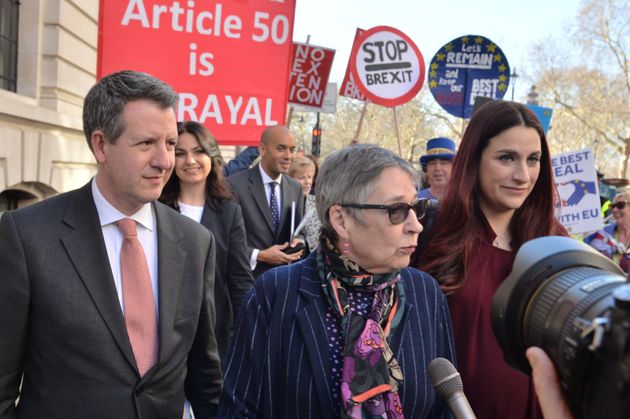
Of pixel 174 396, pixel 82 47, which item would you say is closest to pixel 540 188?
pixel 174 396

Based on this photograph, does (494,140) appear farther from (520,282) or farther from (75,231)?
(75,231)

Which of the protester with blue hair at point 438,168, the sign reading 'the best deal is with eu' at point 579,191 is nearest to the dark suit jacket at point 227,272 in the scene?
the protester with blue hair at point 438,168

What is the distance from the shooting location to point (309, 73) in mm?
9414

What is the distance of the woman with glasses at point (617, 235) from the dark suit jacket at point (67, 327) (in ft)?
19.7

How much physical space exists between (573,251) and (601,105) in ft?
139

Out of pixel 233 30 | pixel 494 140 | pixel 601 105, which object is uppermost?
pixel 601 105

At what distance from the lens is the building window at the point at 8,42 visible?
7.14 m

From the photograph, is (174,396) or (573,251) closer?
(573,251)

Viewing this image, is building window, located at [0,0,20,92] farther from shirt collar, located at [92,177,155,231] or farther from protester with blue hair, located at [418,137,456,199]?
shirt collar, located at [92,177,155,231]

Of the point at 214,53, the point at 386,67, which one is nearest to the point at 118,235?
the point at 214,53

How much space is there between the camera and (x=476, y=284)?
2562mm

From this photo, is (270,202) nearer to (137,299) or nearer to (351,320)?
(137,299)

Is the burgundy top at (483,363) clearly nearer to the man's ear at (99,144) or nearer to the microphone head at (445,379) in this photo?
the microphone head at (445,379)

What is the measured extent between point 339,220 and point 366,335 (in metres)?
0.47
